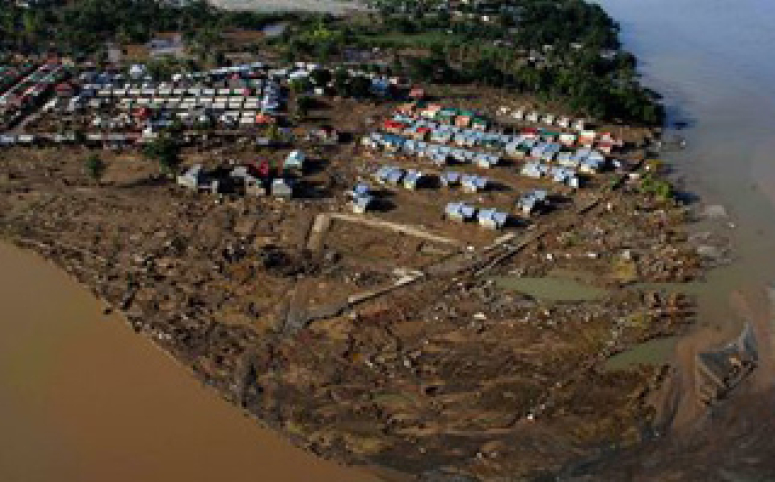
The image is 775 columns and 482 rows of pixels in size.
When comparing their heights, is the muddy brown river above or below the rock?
below

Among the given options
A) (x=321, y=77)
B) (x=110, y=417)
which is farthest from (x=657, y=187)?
(x=110, y=417)

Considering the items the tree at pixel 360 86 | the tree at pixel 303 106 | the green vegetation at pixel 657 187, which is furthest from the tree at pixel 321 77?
the green vegetation at pixel 657 187

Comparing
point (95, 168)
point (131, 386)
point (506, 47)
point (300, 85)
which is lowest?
point (131, 386)

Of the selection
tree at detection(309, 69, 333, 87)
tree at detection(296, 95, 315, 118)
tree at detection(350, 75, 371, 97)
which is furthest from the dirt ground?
tree at detection(309, 69, 333, 87)

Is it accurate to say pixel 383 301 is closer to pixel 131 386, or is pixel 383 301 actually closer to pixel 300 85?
pixel 131 386

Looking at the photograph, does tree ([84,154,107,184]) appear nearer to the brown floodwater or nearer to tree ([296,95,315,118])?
the brown floodwater

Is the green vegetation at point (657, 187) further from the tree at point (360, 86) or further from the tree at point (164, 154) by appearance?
the tree at point (164, 154)

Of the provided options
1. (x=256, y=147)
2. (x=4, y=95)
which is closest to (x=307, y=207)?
(x=256, y=147)
